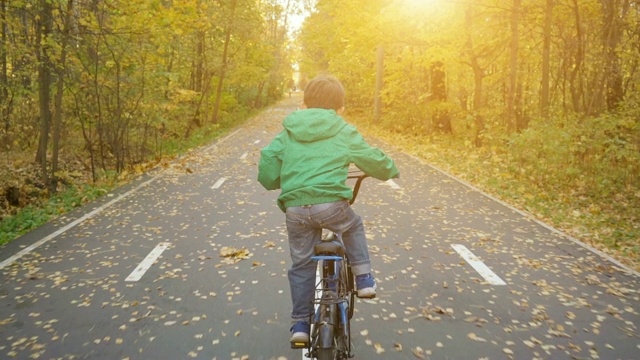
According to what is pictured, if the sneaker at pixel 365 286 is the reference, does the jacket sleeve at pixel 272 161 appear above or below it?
above

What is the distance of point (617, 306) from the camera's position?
4.98 m

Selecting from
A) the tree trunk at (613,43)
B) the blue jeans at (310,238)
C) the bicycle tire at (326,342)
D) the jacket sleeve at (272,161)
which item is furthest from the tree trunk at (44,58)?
the tree trunk at (613,43)

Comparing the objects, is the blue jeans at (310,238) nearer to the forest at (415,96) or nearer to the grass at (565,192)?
the grass at (565,192)

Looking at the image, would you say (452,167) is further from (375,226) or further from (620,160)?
(375,226)

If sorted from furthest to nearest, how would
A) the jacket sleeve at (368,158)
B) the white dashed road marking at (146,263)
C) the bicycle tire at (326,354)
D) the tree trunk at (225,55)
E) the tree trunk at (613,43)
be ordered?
the tree trunk at (225,55) → the tree trunk at (613,43) → the white dashed road marking at (146,263) → the jacket sleeve at (368,158) → the bicycle tire at (326,354)

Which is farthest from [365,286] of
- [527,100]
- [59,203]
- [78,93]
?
[527,100]

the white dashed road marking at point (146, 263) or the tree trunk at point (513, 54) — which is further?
the tree trunk at point (513, 54)

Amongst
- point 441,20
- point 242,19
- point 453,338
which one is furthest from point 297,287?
point 242,19

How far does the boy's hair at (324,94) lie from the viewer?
3385mm

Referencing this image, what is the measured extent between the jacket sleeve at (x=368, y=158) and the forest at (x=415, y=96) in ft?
17.0

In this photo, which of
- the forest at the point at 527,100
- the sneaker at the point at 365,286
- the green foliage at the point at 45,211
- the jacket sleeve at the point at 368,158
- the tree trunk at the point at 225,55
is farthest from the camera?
the tree trunk at the point at 225,55

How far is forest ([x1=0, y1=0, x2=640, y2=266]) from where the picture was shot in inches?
444

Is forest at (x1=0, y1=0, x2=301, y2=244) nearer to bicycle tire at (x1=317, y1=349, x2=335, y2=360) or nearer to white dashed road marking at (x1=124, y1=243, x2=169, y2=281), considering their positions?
white dashed road marking at (x1=124, y1=243, x2=169, y2=281)

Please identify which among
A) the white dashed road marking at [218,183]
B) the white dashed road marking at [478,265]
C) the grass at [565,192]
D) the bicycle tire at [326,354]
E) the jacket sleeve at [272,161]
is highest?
the jacket sleeve at [272,161]
